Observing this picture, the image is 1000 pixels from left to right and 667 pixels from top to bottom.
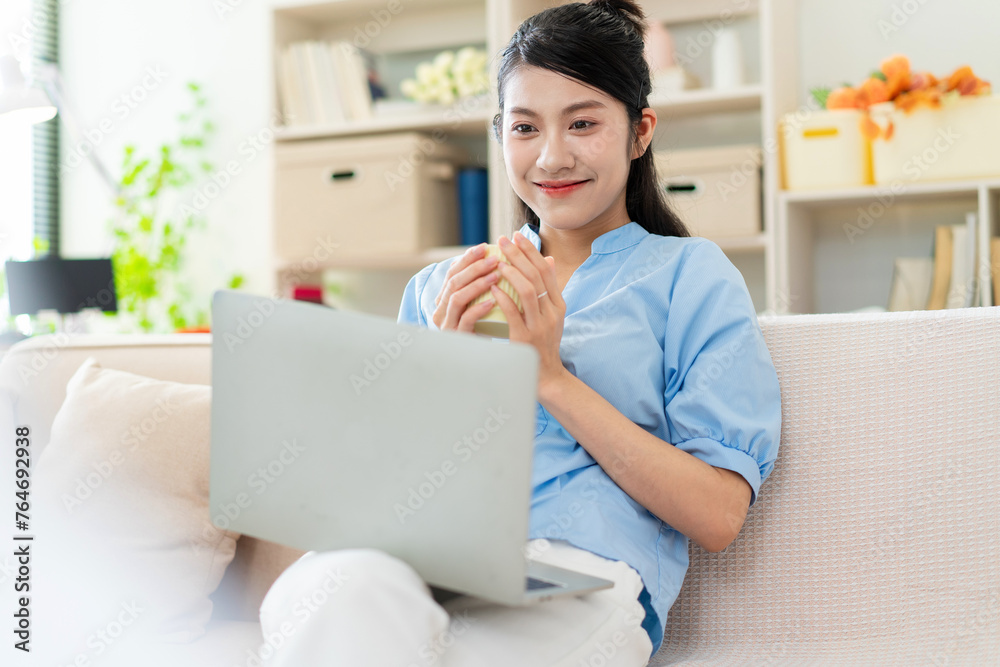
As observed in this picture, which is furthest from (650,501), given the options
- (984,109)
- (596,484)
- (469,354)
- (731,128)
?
(731,128)

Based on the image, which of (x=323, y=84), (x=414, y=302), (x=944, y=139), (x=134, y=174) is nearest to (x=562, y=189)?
(x=414, y=302)

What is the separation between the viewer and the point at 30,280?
98.5 inches

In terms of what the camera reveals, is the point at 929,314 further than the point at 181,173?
No

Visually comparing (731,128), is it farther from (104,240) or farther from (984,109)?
(104,240)

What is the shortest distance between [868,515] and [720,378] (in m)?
0.25

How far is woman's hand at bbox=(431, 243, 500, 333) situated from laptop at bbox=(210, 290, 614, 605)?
24cm

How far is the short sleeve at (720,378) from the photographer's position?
0.98 metres

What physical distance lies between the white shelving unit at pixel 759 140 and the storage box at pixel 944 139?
0.04m

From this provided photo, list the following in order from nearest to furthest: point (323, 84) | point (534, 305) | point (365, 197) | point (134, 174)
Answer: point (534, 305) < point (365, 197) < point (323, 84) < point (134, 174)

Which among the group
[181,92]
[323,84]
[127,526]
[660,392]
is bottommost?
[127,526]

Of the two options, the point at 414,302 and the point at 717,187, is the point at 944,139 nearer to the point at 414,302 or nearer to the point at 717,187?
the point at 717,187

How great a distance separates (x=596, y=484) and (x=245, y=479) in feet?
1.25

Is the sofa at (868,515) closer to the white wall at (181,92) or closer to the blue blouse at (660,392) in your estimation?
the blue blouse at (660,392)

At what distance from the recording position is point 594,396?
0.98 m
